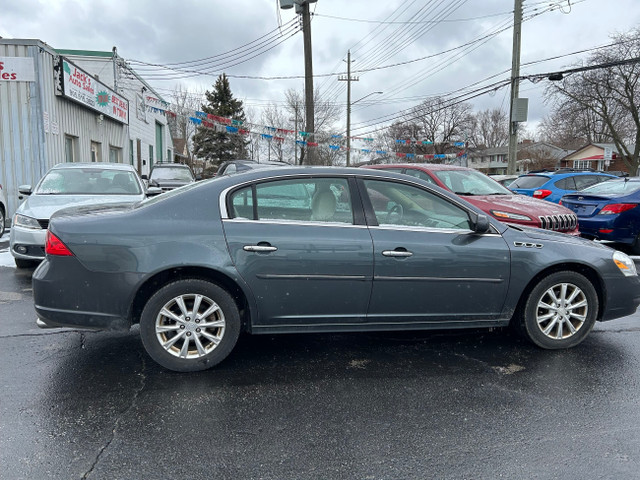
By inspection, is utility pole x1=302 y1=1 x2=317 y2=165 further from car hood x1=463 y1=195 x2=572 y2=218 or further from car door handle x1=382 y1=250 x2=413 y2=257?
car door handle x1=382 y1=250 x2=413 y2=257

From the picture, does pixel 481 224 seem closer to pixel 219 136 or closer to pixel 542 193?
pixel 542 193

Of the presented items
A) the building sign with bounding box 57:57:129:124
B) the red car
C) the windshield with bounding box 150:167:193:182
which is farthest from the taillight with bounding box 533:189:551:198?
the building sign with bounding box 57:57:129:124

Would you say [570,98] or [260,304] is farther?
[570,98]

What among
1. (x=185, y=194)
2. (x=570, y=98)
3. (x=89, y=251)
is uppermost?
(x=570, y=98)

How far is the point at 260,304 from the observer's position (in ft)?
11.3

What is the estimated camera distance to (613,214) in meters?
8.25

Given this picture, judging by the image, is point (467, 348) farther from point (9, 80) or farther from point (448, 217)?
point (9, 80)

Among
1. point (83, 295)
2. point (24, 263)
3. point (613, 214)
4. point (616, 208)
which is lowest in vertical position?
point (24, 263)

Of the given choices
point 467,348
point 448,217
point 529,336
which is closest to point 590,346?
point 529,336

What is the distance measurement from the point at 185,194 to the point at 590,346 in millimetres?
3716

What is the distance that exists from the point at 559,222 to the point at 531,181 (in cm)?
518

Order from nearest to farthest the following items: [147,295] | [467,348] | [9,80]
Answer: [147,295], [467,348], [9,80]

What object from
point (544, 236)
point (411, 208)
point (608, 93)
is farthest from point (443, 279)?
point (608, 93)

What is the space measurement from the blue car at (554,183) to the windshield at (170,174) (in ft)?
36.8
